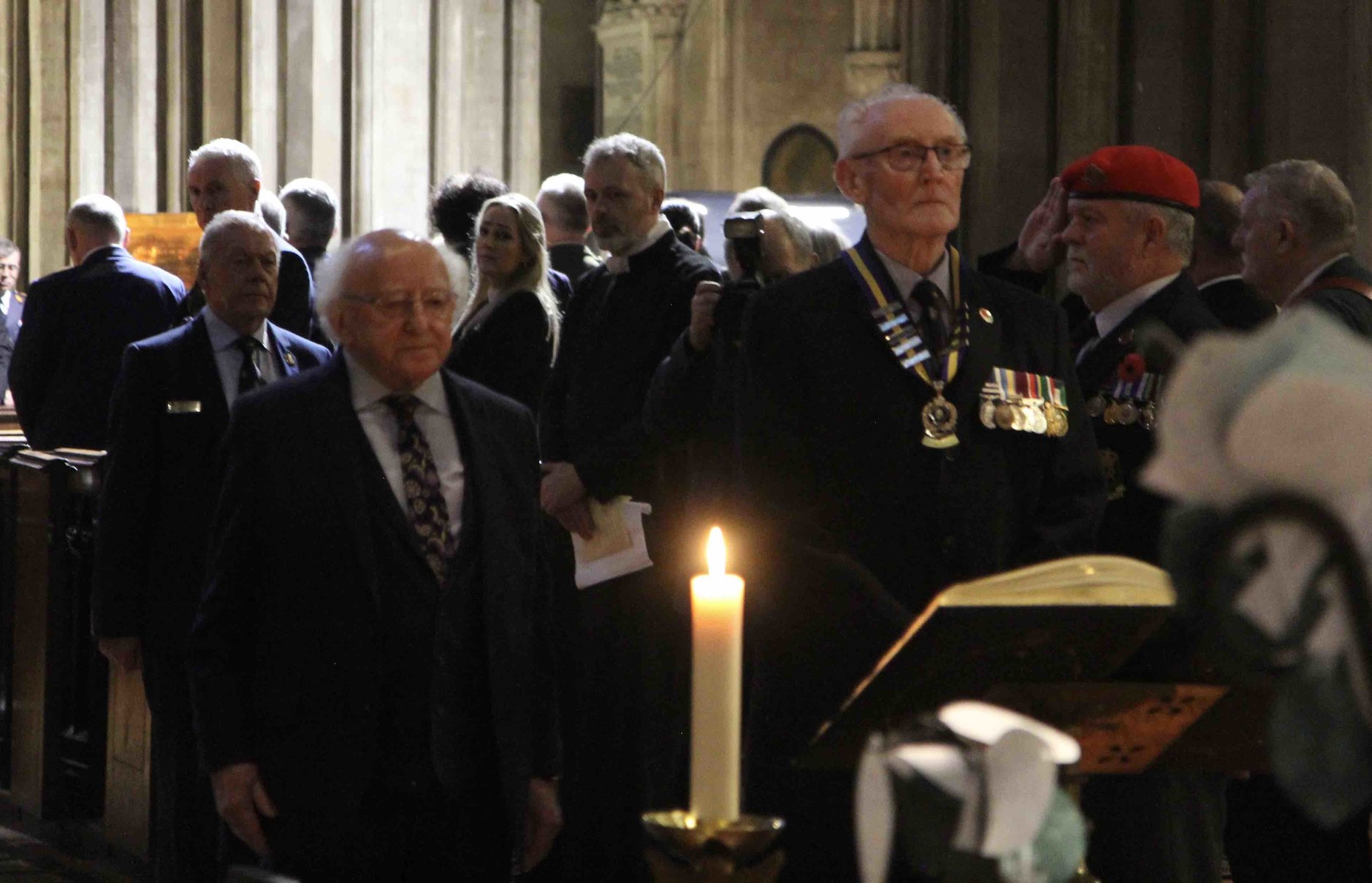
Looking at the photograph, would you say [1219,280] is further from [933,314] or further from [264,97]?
[264,97]

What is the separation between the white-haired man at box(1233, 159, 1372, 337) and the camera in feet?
15.5

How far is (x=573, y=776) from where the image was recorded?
539 centimetres

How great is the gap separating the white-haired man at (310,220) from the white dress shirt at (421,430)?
3707 mm

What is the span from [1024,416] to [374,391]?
110 centimetres

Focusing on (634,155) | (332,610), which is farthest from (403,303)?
Answer: (634,155)

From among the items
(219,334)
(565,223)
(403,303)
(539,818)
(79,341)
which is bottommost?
(539,818)

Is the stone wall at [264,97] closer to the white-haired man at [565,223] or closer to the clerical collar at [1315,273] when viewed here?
the white-haired man at [565,223]

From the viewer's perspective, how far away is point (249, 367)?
4.65 m

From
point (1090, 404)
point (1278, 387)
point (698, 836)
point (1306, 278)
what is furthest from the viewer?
point (1306, 278)

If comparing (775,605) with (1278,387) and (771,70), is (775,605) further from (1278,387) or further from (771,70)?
(771,70)

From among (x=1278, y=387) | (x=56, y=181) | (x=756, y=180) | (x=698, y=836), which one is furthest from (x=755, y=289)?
(x=756, y=180)

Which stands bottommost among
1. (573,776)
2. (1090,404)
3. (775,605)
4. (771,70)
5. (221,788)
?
(573,776)

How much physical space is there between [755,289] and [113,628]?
163 centimetres

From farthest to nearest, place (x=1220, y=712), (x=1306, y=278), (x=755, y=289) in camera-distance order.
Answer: (x=1306, y=278)
(x=755, y=289)
(x=1220, y=712)
